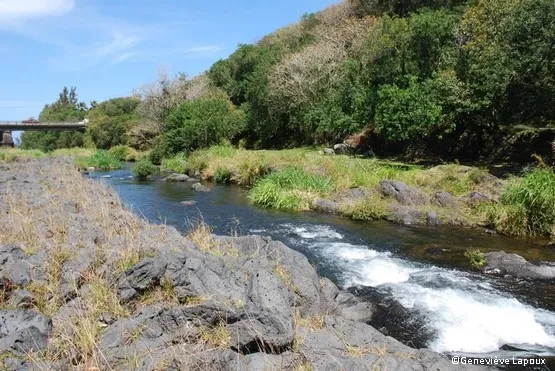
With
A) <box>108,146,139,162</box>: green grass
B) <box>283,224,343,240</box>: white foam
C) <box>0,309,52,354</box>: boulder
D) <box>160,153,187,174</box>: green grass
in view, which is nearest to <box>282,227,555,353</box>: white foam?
<box>283,224,343,240</box>: white foam

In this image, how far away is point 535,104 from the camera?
74.0 feet

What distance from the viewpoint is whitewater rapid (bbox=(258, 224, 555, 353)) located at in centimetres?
856

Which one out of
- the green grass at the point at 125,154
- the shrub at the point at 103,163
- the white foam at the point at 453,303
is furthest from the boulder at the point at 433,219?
the green grass at the point at 125,154

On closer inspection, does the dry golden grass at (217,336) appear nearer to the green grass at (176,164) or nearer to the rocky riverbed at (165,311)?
the rocky riverbed at (165,311)

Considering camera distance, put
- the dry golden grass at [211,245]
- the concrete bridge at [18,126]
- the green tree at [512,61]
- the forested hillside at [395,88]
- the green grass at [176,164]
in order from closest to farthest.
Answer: the dry golden grass at [211,245]
the green tree at [512,61]
the forested hillside at [395,88]
the green grass at [176,164]
the concrete bridge at [18,126]

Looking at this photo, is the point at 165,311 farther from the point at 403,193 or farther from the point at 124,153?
the point at 124,153

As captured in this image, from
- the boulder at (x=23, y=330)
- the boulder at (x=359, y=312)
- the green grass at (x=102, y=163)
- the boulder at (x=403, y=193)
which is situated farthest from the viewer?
the green grass at (x=102, y=163)

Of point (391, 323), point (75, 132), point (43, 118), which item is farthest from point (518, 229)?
point (43, 118)

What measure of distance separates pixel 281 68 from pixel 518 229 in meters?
30.4

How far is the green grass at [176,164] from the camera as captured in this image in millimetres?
36500

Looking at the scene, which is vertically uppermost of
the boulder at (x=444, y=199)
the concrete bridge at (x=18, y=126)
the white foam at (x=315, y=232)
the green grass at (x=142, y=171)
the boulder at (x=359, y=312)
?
the concrete bridge at (x=18, y=126)

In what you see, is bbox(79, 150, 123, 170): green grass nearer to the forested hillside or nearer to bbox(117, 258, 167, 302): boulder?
the forested hillside

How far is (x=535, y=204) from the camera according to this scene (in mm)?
15875

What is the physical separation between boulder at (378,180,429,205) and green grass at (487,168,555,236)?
3.31m
